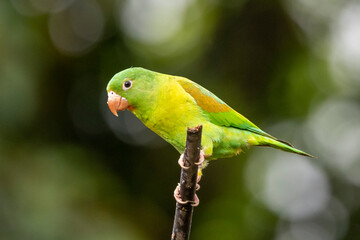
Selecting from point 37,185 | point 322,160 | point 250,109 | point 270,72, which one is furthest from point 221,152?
point 322,160

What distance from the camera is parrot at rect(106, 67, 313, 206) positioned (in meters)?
4.33

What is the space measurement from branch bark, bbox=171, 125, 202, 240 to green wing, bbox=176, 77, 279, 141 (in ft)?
4.31

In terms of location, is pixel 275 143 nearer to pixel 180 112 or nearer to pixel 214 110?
pixel 214 110

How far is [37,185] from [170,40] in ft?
13.8

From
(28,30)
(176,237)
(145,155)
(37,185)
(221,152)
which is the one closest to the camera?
(176,237)

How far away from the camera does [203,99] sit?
446 centimetres

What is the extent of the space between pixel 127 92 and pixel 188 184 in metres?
1.49

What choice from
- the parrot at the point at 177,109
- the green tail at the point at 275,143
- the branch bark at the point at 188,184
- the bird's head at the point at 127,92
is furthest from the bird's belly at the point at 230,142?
the branch bark at the point at 188,184

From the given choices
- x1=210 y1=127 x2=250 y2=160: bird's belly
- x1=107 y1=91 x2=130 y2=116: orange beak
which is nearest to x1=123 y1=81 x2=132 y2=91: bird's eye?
x1=107 y1=91 x2=130 y2=116: orange beak

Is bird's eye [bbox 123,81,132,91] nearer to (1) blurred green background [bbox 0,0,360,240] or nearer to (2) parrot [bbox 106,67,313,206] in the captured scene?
(2) parrot [bbox 106,67,313,206]

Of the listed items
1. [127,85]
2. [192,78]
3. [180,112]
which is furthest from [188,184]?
[192,78]

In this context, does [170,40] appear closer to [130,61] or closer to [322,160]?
[130,61]

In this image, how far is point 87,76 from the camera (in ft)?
27.9

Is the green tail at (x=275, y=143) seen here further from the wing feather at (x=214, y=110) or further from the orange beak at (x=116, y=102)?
the orange beak at (x=116, y=102)
